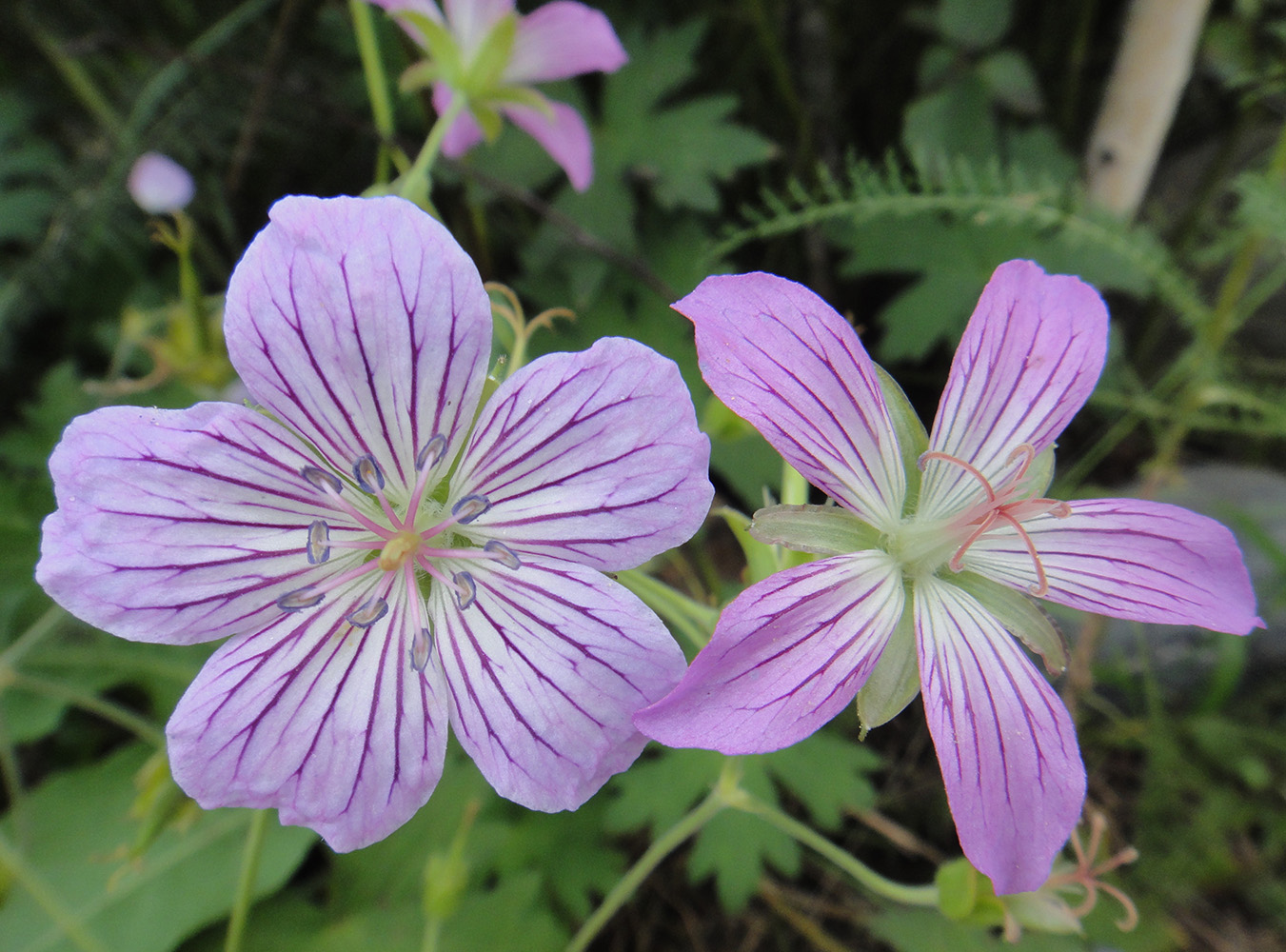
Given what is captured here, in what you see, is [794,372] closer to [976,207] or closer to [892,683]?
[892,683]

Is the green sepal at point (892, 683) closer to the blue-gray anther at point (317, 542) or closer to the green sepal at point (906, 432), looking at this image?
the green sepal at point (906, 432)

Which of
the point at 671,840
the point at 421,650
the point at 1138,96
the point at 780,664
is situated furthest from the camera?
the point at 1138,96

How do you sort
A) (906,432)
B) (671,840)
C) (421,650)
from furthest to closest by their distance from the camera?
1. (671,840)
2. (906,432)
3. (421,650)

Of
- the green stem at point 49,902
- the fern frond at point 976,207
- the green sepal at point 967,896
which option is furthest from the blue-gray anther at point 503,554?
the green stem at point 49,902

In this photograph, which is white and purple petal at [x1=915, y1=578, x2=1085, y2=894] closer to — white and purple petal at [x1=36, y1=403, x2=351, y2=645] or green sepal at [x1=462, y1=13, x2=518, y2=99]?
white and purple petal at [x1=36, y1=403, x2=351, y2=645]

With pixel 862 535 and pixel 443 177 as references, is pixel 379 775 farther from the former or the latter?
pixel 443 177

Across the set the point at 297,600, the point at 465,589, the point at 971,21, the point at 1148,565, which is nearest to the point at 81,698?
the point at 297,600
